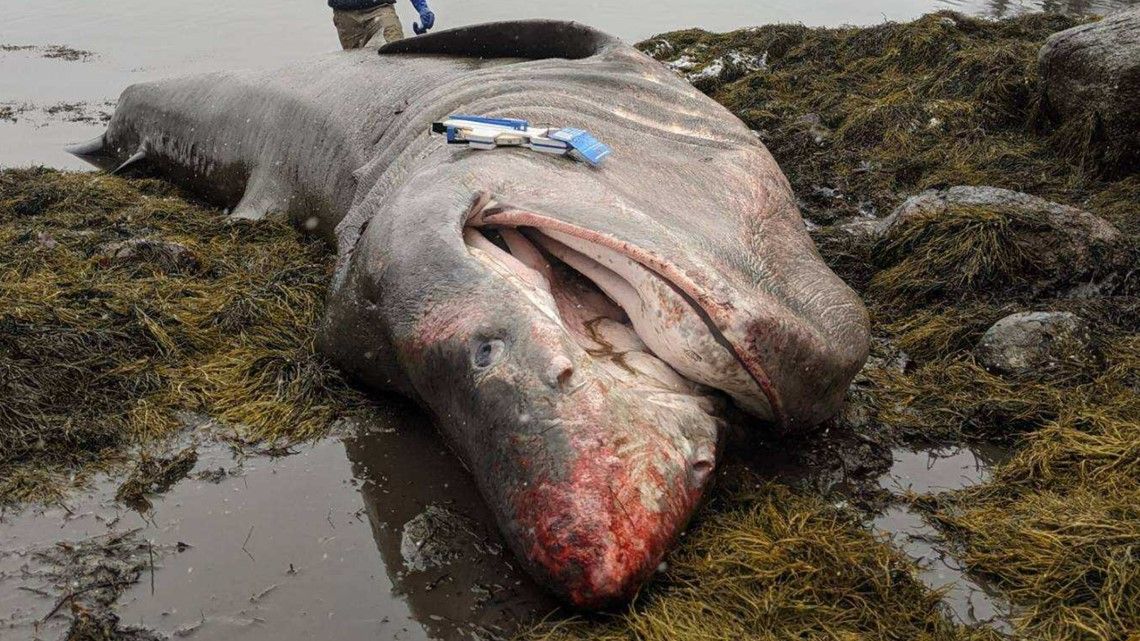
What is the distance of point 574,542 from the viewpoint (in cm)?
292

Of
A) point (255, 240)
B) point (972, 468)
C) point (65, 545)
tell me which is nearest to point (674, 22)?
point (255, 240)

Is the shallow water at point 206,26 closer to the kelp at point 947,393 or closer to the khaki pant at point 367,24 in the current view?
the khaki pant at point 367,24

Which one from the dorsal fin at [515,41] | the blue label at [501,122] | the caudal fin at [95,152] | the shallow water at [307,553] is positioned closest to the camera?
the shallow water at [307,553]

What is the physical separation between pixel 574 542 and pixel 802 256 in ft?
5.94

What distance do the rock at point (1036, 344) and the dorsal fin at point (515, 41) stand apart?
250cm

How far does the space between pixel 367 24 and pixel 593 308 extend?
19.6 ft

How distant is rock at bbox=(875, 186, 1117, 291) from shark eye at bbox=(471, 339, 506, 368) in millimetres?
3104

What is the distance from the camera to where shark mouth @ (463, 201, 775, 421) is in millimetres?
3518

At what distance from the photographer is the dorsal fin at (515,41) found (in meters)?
6.10

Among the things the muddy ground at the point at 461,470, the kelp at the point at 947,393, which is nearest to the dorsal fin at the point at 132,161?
the muddy ground at the point at 461,470

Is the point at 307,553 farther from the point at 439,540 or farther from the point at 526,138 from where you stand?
the point at 526,138

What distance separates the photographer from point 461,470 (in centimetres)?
391

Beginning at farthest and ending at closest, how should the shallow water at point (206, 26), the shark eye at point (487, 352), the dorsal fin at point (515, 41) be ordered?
the shallow water at point (206, 26) → the dorsal fin at point (515, 41) → the shark eye at point (487, 352)

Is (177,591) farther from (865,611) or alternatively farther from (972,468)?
(972,468)
